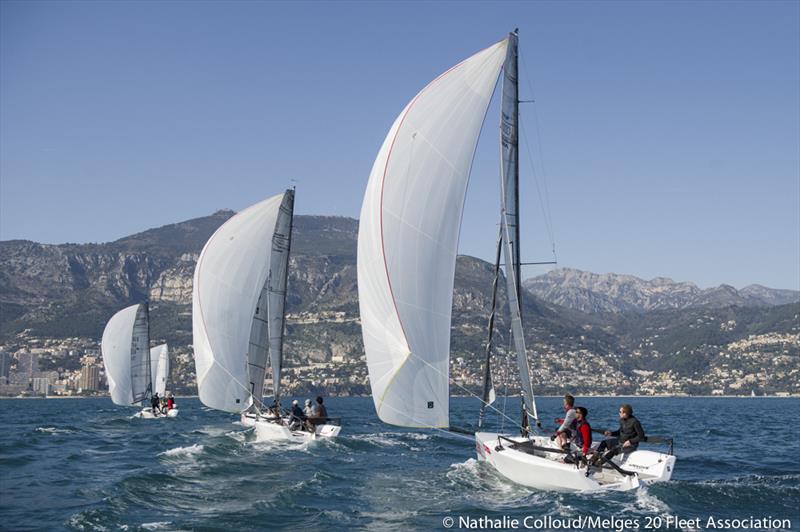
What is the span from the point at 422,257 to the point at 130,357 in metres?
55.4

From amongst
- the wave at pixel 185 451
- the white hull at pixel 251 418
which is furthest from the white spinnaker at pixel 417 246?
the white hull at pixel 251 418

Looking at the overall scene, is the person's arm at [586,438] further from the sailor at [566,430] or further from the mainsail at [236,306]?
the mainsail at [236,306]

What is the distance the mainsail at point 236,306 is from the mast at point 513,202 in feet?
64.2

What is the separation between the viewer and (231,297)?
142 ft

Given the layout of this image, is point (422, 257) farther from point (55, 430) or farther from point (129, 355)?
point (129, 355)

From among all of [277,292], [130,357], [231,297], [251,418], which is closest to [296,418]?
[251,418]

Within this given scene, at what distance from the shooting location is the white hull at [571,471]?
21.5 meters

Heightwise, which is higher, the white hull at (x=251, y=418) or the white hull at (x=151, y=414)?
the white hull at (x=251, y=418)

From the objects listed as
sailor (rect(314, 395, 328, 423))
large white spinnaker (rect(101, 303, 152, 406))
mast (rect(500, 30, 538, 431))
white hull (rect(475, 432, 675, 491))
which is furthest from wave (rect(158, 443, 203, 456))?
large white spinnaker (rect(101, 303, 152, 406))

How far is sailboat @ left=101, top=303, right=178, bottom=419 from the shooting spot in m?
72.1

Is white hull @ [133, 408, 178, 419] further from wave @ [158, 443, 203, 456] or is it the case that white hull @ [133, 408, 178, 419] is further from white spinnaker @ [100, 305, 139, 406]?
wave @ [158, 443, 203, 456]

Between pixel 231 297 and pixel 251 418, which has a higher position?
pixel 231 297

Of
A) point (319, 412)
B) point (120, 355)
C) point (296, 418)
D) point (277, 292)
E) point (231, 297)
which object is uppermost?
point (277, 292)

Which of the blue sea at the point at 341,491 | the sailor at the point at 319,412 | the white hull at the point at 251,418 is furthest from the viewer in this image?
the white hull at the point at 251,418
